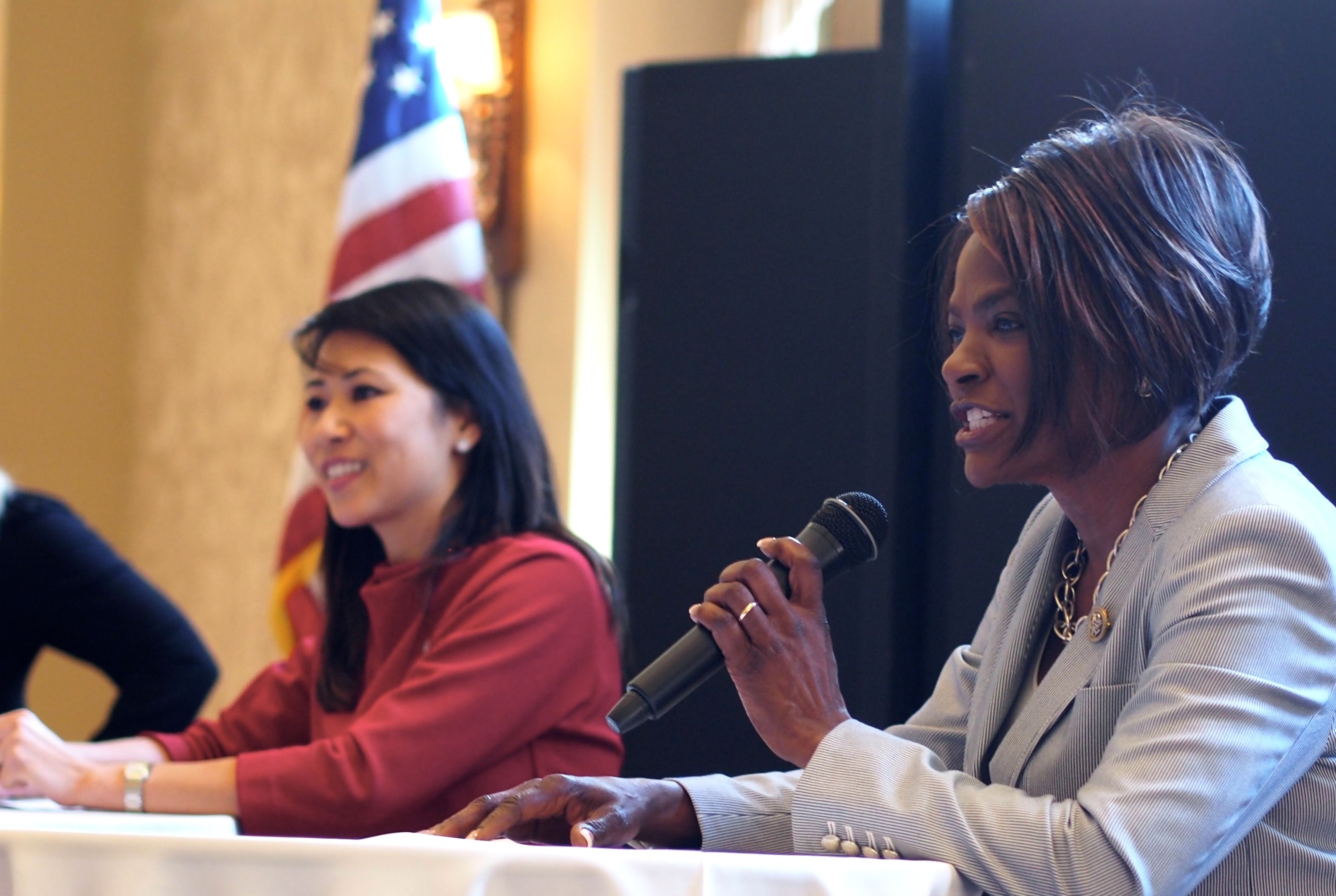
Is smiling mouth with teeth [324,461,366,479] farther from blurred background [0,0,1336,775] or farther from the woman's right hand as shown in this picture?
the woman's right hand

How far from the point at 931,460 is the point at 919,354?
0.17 metres

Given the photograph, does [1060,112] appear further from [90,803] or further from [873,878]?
[90,803]

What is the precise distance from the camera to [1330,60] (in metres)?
1.97

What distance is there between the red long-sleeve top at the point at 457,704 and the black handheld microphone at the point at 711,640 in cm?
72

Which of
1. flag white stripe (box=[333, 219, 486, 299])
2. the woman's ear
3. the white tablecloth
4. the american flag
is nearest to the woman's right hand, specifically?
the white tablecloth

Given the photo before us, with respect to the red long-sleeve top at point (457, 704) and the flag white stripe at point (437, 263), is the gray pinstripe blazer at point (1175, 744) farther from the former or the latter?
the flag white stripe at point (437, 263)

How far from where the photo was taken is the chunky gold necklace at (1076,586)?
4.38ft

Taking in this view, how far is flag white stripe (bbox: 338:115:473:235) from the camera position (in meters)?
3.38

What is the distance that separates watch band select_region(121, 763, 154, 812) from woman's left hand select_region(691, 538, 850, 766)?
3.39ft

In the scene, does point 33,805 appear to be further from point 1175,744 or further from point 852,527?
point 1175,744

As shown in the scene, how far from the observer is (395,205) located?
337cm

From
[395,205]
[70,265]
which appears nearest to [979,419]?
[395,205]

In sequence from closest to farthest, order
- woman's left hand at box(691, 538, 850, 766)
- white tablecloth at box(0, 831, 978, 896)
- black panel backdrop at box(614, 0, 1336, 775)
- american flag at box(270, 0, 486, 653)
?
white tablecloth at box(0, 831, 978, 896)
woman's left hand at box(691, 538, 850, 766)
black panel backdrop at box(614, 0, 1336, 775)
american flag at box(270, 0, 486, 653)

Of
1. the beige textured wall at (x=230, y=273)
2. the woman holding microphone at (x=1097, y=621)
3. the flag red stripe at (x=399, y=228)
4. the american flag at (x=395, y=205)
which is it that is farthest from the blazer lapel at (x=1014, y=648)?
the beige textured wall at (x=230, y=273)
